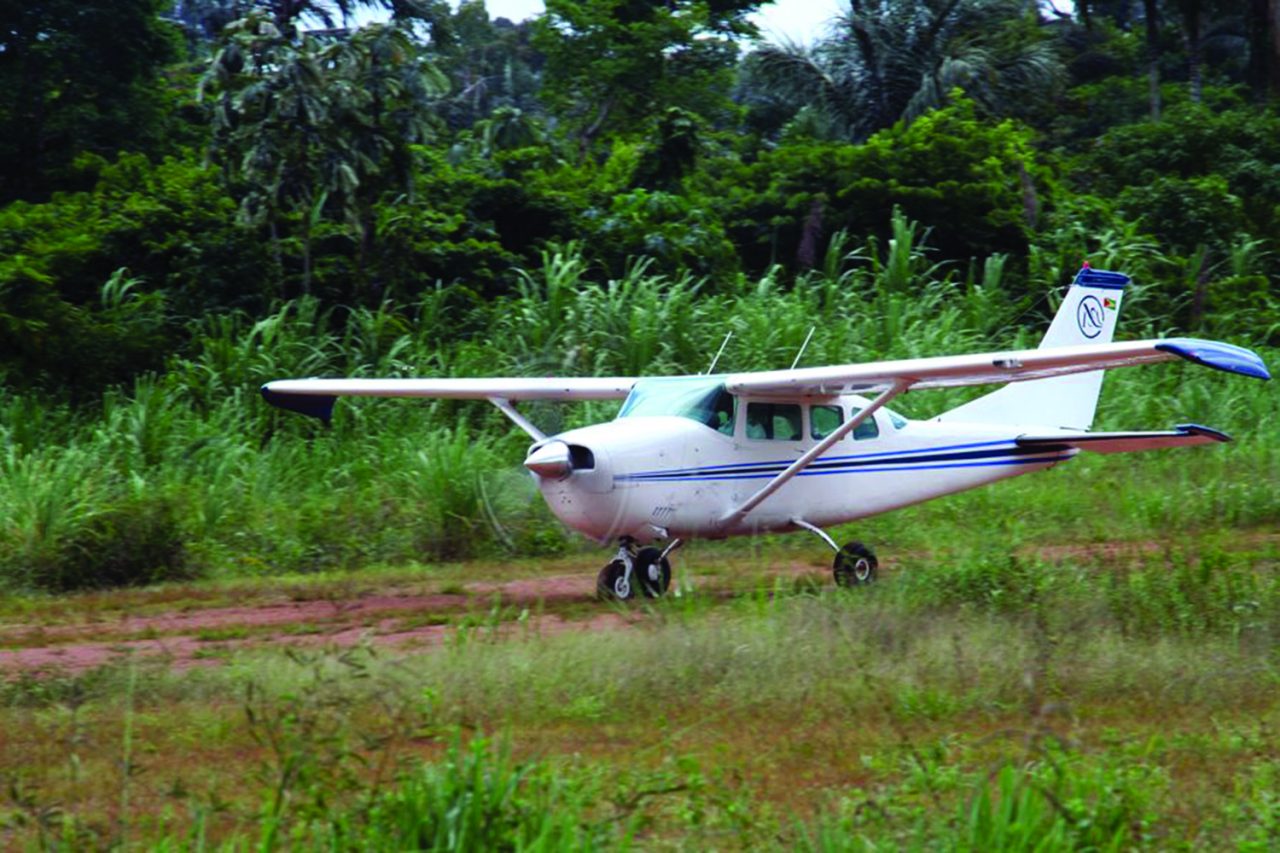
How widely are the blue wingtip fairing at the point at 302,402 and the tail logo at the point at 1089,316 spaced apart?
22.1 ft

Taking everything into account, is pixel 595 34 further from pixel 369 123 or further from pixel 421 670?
pixel 421 670

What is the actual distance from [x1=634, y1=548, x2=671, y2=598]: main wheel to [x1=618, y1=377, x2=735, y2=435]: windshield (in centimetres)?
107

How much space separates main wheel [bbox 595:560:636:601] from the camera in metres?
11.8

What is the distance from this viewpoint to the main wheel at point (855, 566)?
12206mm

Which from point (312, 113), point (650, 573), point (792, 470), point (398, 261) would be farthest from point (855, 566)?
Result: point (398, 261)

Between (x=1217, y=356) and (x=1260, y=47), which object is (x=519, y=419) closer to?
(x=1217, y=356)

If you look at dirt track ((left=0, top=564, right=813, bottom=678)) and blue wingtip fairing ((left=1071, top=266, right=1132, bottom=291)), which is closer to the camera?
dirt track ((left=0, top=564, right=813, bottom=678))

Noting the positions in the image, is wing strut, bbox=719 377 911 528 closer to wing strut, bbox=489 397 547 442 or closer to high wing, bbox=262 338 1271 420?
high wing, bbox=262 338 1271 420

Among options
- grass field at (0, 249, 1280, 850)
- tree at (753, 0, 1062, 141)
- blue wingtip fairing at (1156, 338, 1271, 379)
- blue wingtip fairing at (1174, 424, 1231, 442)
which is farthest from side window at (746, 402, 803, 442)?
tree at (753, 0, 1062, 141)

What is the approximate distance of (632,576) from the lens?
11773 mm

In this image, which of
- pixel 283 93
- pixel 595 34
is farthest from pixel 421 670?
pixel 595 34

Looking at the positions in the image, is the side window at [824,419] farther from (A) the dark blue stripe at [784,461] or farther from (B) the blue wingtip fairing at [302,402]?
(B) the blue wingtip fairing at [302,402]

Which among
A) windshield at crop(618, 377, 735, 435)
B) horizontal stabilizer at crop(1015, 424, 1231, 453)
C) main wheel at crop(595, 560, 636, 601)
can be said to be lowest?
main wheel at crop(595, 560, 636, 601)

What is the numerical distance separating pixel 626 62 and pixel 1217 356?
26381 millimetres
